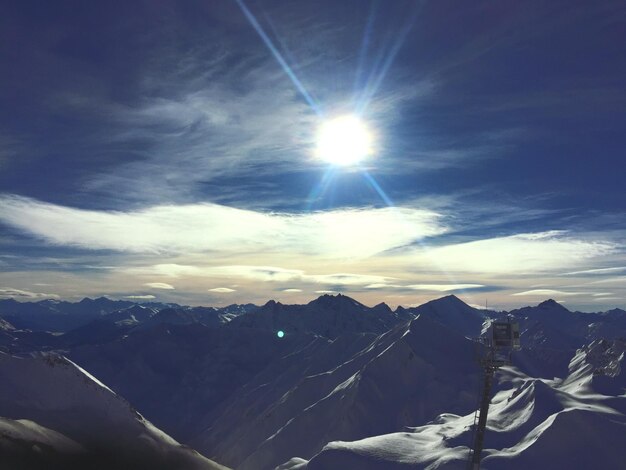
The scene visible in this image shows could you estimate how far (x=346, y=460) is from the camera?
10144 cm

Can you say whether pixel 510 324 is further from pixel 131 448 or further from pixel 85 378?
pixel 85 378

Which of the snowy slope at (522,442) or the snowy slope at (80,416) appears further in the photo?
the snowy slope at (522,442)

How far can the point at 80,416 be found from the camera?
2267 inches

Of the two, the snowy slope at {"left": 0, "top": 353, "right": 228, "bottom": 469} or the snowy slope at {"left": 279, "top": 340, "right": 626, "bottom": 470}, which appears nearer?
the snowy slope at {"left": 0, "top": 353, "right": 228, "bottom": 469}

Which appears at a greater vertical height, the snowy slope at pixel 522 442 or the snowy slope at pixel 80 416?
the snowy slope at pixel 80 416

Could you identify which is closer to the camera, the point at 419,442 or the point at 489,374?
the point at 489,374

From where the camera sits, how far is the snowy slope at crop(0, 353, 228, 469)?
51.4 metres

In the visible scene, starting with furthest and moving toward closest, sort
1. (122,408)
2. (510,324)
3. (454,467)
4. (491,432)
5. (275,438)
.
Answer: (275,438), (491,432), (454,467), (122,408), (510,324)

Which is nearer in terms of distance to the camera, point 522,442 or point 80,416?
A: point 80,416

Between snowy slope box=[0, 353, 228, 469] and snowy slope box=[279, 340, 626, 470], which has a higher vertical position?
snowy slope box=[0, 353, 228, 469]

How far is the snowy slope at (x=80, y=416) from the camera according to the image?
51438 millimetres

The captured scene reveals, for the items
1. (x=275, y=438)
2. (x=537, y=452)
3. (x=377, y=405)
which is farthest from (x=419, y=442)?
(x=275, y=438)

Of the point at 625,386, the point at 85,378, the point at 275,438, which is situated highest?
the point at 85,378

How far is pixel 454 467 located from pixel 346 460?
2131cm
